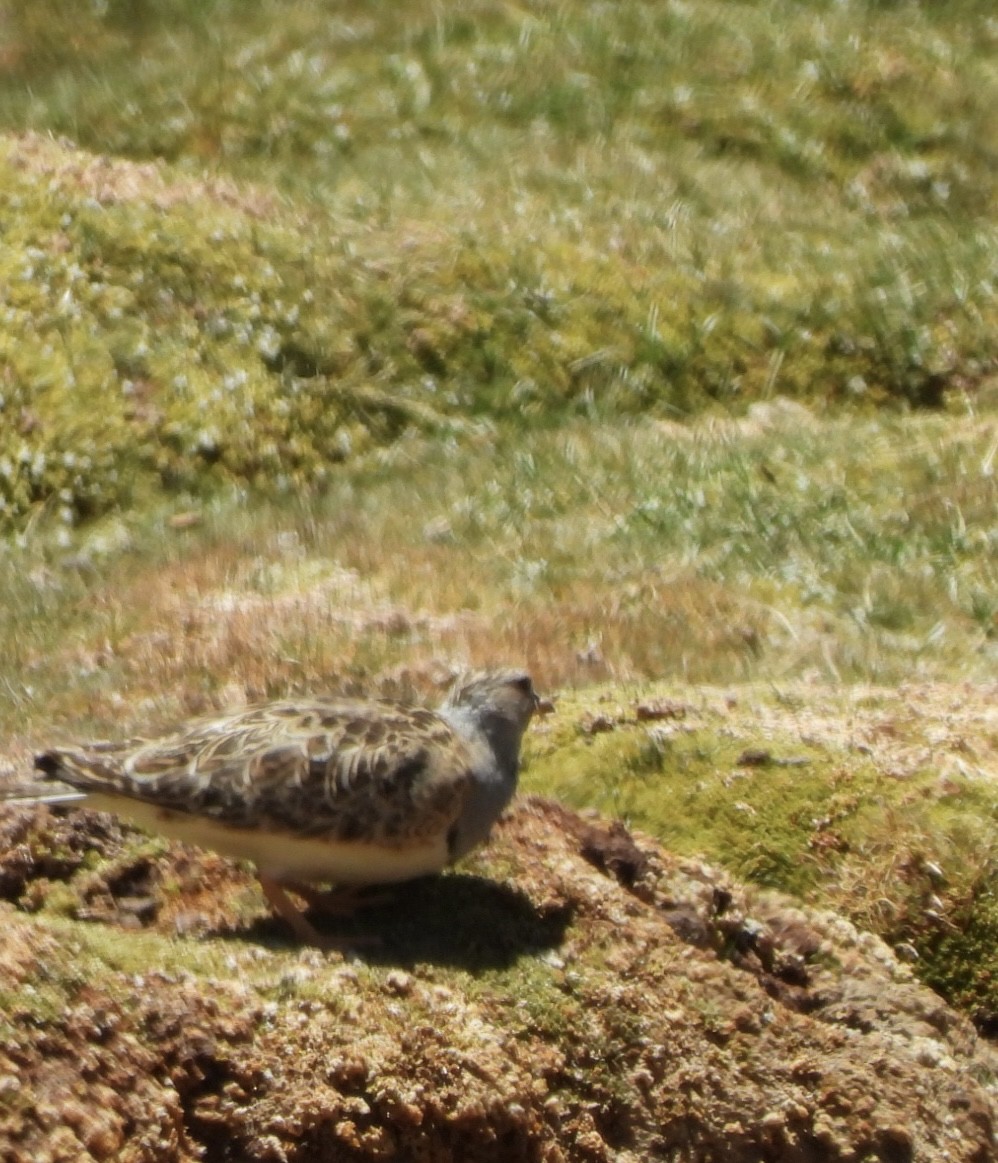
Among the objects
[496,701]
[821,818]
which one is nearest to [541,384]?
[821,818]

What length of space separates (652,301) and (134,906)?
10306 mm

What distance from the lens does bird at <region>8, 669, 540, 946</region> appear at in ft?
20.7

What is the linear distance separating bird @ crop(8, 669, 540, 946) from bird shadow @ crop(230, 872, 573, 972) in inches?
4.5

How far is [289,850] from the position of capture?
21.0 feet

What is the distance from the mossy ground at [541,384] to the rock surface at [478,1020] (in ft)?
2.52

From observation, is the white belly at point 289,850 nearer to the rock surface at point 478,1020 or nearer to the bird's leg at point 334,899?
the bird's leg at point 334,899

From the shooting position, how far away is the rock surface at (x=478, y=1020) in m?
5.41

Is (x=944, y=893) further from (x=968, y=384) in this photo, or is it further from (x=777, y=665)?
(x=968, y=384)

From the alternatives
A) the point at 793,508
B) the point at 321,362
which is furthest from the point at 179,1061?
the point at 321,362

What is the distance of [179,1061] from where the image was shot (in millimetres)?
5465

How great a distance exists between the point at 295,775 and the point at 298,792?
6 cm

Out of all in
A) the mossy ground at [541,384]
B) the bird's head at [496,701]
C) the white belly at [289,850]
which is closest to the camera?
the white belly at [289,850]

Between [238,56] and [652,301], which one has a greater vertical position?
[238,56]

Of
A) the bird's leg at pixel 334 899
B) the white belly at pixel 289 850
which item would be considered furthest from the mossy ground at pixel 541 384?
the white belly at pixel 289 850
